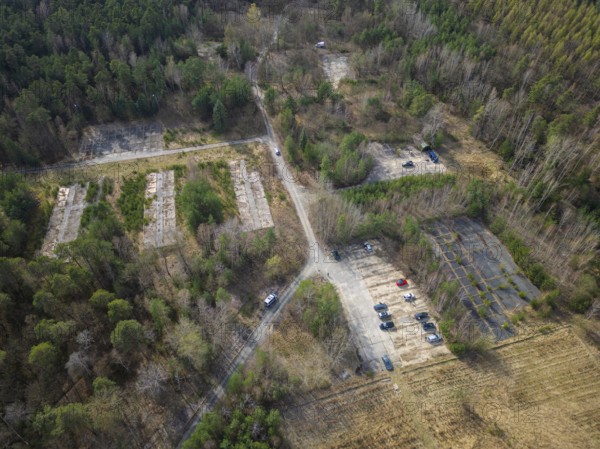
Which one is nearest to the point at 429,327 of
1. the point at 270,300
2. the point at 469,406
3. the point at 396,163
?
the point at 469,406

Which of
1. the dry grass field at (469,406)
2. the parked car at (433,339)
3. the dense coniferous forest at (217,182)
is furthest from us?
the parked car at (433,339)

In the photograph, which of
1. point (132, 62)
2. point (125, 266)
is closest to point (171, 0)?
point (132, 62)

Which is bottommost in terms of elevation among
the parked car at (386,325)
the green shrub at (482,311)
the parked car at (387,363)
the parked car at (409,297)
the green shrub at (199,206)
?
the parked car at (387,363)

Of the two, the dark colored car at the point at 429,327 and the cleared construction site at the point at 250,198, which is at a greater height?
the cleared construction site at the point at 250,198

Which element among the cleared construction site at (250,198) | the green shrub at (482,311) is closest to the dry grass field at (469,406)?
the green shrub at (482,311)

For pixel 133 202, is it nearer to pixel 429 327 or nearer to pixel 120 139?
pixel 120 139

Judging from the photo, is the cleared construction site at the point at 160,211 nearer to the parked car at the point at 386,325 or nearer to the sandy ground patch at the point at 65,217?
the sandy ground patch at the point at 65,217

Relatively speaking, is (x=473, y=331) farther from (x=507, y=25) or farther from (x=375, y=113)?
(x=507, y=25)

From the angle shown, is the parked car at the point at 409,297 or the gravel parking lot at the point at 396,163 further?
the gravel parking lot at the point at 396,163
